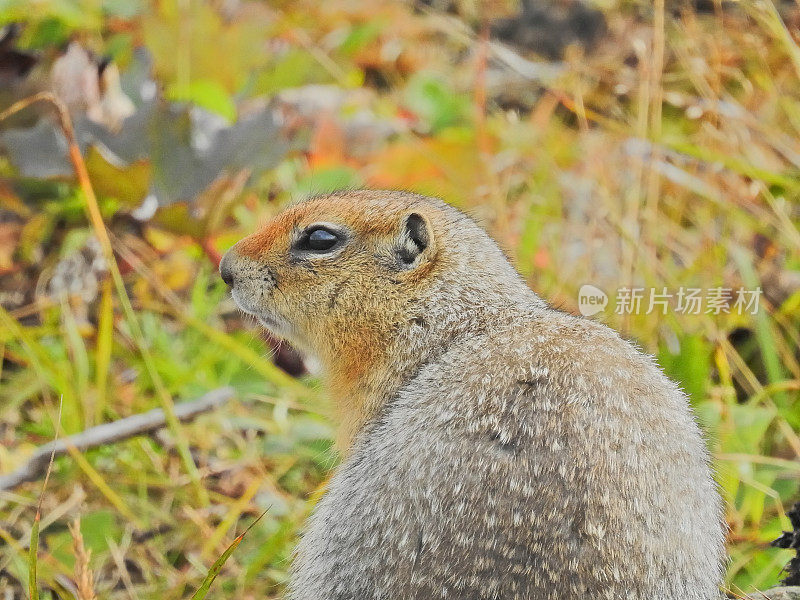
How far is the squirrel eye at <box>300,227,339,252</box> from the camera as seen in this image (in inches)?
85.4

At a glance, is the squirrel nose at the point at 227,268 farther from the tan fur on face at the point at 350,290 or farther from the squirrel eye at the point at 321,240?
the squirrel eye at the point at 321,240

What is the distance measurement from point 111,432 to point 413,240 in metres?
1.11

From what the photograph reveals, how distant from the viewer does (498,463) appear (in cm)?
153

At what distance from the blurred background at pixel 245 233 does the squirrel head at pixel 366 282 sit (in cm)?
48

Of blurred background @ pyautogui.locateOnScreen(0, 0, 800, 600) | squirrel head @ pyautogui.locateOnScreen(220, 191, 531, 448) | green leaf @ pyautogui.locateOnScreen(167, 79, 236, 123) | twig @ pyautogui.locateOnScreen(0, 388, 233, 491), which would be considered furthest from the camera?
green leaf @ pyautogui.locateOnScreen(167, 79, 236, 123)

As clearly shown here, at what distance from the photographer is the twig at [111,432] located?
2.43 meters

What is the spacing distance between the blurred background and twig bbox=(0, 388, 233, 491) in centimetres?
1

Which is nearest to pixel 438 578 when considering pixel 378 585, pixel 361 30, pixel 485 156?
pixel 378 585

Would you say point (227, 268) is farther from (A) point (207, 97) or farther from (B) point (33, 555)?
(A) point (207, 97)

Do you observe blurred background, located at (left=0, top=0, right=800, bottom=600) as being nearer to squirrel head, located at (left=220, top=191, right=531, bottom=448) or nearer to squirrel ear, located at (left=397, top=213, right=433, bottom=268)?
squirrel head, located at (left=220, top=191, right=531, bottom=448)

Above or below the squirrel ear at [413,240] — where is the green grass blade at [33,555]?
below

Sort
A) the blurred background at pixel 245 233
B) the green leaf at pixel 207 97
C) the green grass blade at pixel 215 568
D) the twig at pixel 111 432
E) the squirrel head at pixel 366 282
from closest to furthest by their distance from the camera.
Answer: the green grass blade at pixel 215 568 < the squirrel head at pixel 366 282 < the twig at pixel 111 432 < the blurred background at pixel 245 233 < the green leaf at pixel 207 97

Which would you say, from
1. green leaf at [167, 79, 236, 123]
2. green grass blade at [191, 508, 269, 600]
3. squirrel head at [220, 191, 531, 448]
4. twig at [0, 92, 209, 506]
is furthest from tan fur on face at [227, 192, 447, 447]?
green leaf at [167, 79, 236, 123]

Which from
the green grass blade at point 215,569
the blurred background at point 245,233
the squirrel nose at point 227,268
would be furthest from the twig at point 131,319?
the green grass blade at point 215,569
